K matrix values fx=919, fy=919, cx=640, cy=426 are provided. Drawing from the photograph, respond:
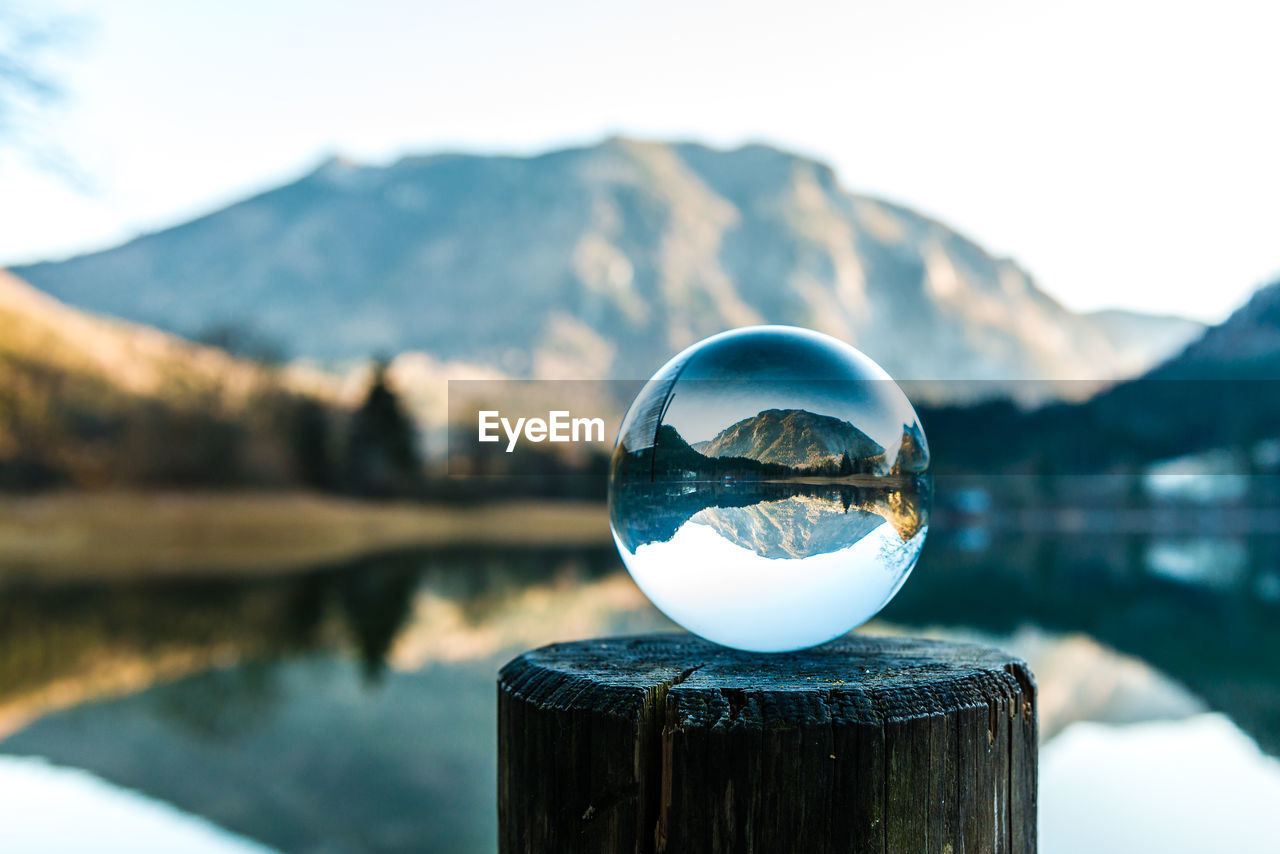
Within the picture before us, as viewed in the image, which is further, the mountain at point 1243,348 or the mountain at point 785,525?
the mountain at point 1243,348

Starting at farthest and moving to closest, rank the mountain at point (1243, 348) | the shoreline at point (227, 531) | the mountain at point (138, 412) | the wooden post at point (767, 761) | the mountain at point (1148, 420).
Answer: the mountain at point (1243, 348) → the mountain at point (1148, 420) → the mountain at point (138, 412) → the shoreline at point (227, 531) → the wooden post at point (767, 761)

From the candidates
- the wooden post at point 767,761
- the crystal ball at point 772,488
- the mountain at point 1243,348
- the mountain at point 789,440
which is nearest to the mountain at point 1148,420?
the mountain at point 1243,348

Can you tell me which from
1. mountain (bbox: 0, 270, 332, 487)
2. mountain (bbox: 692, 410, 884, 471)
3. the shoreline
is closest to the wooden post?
mountain (bbox: 692, 410, 884, 471)

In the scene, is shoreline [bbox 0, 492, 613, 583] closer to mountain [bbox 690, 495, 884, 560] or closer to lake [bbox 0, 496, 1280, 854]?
lake [bbox 0, 496, 1280, 854]

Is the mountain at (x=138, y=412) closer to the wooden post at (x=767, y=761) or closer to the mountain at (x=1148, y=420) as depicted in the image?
the mountain at (x=1148, y=420)

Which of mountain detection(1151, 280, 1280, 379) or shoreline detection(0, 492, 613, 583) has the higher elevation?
mountain detection(1151, 280, 1280, 379)

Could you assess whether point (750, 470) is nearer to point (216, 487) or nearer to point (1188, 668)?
point (1188, 668)

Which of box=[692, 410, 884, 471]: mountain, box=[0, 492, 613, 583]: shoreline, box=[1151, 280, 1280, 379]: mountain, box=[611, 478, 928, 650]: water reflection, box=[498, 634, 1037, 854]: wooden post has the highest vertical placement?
box=[1151, 280, 1280, 379]: mountain

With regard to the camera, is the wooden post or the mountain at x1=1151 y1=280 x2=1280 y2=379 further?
the mountain at x1=1151 y1=280 x2=1280 y2=379
